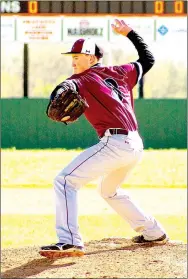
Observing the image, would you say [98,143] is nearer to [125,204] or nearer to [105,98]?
[105,98]

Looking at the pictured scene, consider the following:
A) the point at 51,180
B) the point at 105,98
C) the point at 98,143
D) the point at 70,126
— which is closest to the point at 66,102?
the point at 105,98

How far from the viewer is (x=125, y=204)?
209 inches

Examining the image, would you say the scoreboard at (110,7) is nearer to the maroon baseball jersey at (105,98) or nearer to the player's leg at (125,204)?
the player's leg at (125,204)

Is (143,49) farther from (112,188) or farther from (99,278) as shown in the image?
(99,278)

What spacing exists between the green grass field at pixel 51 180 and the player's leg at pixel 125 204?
1.64 metres

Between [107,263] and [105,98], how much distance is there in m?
1.00

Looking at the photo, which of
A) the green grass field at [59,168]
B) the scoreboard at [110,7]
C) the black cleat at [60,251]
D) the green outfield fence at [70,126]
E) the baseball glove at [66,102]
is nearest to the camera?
the baseball glove at [66,102]

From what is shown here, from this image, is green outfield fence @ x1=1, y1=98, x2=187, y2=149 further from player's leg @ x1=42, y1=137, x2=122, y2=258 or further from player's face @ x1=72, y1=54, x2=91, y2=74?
player's leg @ x1=42, y1=137, x2=122, y2=258

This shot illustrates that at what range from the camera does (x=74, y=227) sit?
16.0ft

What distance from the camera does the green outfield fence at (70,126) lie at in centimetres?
1855

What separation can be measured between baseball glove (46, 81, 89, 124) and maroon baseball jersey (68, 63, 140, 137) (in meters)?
0.07

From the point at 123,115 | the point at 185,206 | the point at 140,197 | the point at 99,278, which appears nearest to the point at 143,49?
the point at 123,115

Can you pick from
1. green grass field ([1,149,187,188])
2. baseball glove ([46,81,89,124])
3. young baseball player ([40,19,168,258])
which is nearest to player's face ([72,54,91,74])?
young baseball player ([40,19,168,258])

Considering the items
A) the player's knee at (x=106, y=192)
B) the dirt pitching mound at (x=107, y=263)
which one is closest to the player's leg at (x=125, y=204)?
the player's knee at (x=106, y=192)
